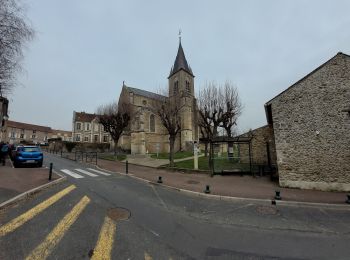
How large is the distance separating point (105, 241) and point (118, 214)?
1.69 meters

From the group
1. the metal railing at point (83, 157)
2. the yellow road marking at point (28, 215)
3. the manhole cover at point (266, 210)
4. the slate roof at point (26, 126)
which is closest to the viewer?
the yellow road marking at point (28, 215)

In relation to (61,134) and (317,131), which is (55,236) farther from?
(61,134)

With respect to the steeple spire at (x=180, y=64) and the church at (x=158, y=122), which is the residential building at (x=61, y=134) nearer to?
the church at (x=158, y=122)

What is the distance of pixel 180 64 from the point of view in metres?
44.4

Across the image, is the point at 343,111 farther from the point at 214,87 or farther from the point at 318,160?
the point at 214,87

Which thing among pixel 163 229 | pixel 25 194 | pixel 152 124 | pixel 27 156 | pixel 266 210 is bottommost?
pixel 266 210

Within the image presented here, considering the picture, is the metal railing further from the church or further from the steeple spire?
the steeple spire

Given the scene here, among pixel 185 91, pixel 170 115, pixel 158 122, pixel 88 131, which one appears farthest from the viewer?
pixel 88 131

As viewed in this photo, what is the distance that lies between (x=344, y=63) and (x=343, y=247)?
1047 cm

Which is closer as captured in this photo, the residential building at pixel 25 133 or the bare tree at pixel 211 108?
the bare tree at pixel 211 108

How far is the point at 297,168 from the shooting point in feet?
36.5

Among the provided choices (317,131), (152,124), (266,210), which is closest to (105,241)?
(266,210)

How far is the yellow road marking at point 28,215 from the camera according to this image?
468 cm

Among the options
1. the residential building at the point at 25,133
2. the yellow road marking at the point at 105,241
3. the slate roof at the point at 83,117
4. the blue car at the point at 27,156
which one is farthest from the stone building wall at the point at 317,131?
the residential building at the point at 25,133
